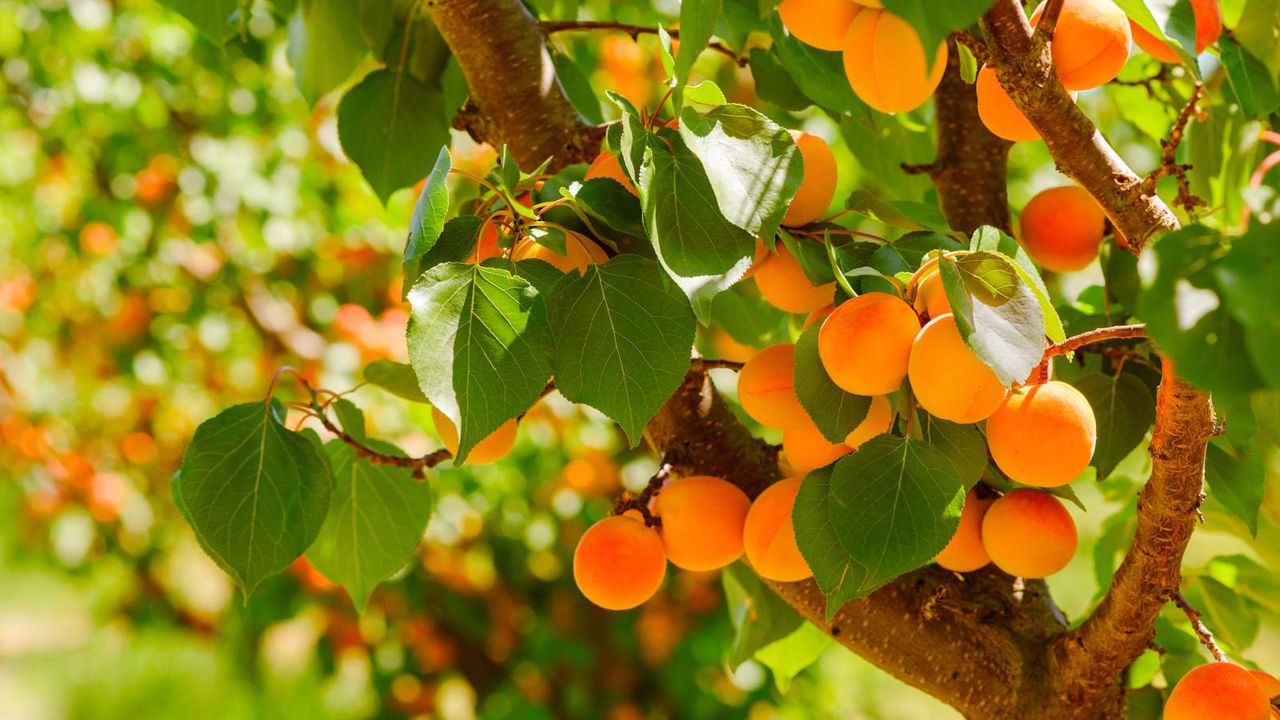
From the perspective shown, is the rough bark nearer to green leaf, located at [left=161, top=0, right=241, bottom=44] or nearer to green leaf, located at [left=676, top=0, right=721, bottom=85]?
green leaf, located at [left=161, top=0, right=241, bottom=44]

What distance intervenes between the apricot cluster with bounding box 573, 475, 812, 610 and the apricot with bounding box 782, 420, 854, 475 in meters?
0.01

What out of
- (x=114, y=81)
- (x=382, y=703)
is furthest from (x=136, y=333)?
(x=382, y=703)

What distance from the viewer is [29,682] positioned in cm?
283

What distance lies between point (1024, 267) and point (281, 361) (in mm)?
1629

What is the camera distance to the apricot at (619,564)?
54 centimetres

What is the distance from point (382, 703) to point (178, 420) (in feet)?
2.17

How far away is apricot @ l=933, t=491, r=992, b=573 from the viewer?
55 cm

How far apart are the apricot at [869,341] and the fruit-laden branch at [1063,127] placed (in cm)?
9

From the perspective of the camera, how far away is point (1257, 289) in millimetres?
281

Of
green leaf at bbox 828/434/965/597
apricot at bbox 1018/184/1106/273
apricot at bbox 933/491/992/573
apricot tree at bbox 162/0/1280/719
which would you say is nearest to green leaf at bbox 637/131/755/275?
apricot tree at bbox 162/0/1280/719

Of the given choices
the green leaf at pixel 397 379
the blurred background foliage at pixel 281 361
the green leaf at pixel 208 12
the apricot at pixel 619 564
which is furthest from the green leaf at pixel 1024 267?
the blurred background foliage at pixel 281 361

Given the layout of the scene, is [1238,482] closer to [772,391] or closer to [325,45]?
[772,391]

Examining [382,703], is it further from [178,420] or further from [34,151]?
[34,151]

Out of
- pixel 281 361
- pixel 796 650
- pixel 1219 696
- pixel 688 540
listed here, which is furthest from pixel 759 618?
pixel 281 361
